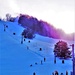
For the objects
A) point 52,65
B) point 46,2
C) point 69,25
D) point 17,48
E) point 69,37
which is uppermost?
point 46,2

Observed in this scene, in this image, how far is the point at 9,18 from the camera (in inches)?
64.9

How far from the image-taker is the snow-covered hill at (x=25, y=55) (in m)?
1.61

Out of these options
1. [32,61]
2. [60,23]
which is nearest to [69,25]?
[60,23]

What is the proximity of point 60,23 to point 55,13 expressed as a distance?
0.34ft

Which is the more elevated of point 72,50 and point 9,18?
point 9,18

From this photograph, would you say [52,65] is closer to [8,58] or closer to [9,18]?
[8,58]

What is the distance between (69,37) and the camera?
1675 mm

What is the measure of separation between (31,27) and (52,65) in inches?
15.2

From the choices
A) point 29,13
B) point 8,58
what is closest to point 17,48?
point 8,58

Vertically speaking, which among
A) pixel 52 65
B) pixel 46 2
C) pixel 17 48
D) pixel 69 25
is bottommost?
pixel 52 65

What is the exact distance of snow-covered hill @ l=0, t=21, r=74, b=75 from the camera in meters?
1.61

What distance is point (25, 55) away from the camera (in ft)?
5.35

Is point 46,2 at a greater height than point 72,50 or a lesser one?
greater

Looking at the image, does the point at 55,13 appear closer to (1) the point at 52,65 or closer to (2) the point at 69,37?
(2) the point at 69,37
